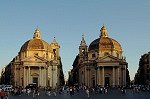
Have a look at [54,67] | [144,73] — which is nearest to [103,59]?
[54,67]

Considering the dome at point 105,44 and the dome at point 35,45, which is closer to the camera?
the dome at point 105,44

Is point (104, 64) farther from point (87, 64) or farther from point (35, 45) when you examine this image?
point (35, 45)

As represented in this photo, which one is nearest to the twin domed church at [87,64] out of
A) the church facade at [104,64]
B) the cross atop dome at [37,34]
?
the church facade at [104,64]

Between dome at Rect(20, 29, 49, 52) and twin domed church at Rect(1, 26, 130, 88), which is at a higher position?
dome at Rect(20, 29, 49, 52)

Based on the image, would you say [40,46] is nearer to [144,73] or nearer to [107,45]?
[107,45]

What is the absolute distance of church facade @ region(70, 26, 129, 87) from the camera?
303 feet

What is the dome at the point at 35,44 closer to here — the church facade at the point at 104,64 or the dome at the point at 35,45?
the dome at the point at 35,45

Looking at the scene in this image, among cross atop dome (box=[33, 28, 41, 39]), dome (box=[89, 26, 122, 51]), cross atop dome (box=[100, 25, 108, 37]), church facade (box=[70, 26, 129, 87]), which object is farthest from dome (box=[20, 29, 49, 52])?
cross atop dome (box=[100, 25, 108, 37])

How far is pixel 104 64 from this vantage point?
92.3 meters

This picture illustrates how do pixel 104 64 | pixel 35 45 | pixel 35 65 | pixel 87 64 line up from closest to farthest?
pixel 104 64 < pixel 35 65 < pixel 35 45 < pixel 87 64

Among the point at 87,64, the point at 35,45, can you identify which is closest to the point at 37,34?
the point at 35,45

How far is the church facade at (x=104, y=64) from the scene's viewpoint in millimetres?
92500

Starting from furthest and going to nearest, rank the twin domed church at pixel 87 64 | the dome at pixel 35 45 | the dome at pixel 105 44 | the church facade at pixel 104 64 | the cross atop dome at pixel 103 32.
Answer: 1. the cross atop dome at pixel 103 32
2. the dome at pixel 35 45
3. the dome at pixel 105 44
4. the church facade at pixel 104 64
5. the twin domed church at pixel 87 64

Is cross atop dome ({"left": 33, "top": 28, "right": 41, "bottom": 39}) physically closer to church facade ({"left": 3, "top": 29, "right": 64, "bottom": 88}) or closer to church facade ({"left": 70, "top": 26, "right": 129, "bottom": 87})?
church facade ({"left": 3, "top": 29, "right": 64, "bottom": 88})
